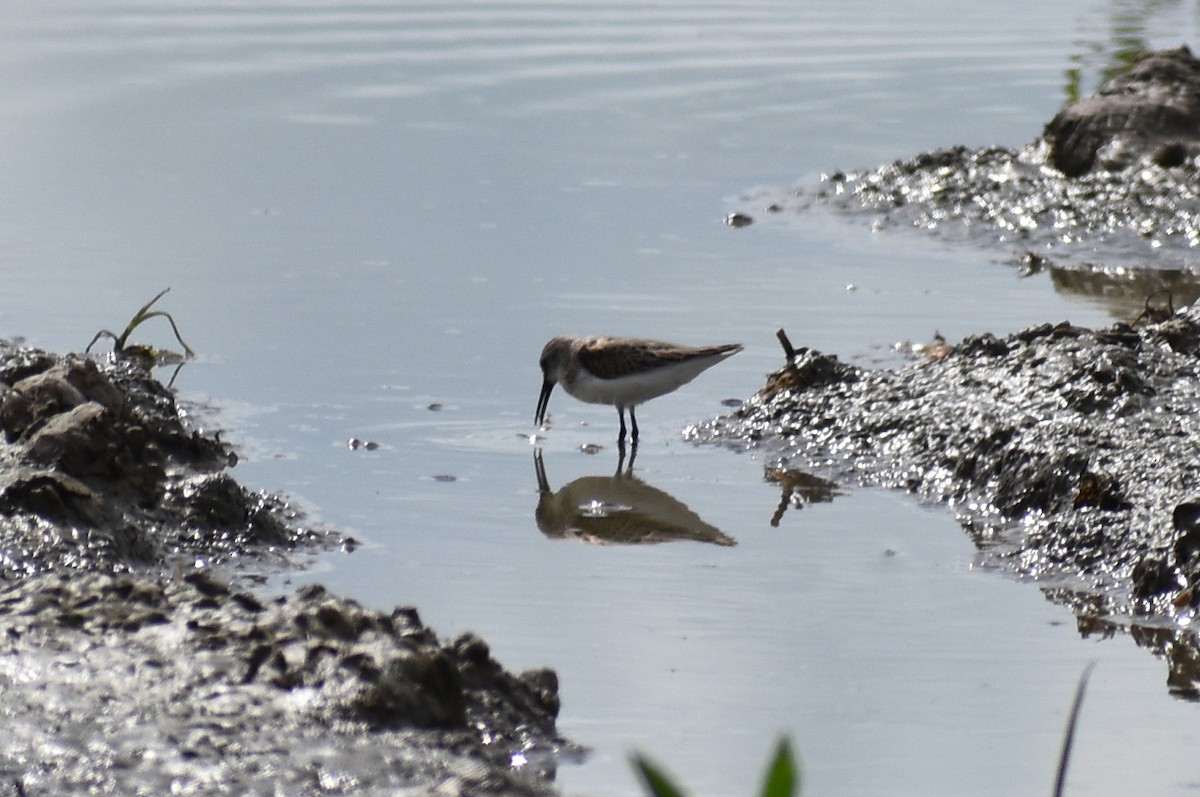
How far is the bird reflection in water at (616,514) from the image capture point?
18.6 ft

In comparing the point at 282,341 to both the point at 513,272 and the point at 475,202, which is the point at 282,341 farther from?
the point at 475,202

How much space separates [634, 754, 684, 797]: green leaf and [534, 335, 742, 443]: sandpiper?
5.24m

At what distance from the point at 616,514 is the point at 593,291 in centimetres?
267

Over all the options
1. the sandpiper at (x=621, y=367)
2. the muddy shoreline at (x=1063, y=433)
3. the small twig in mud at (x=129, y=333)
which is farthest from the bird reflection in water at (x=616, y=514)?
the small twig in mud at (x=129, y=333)

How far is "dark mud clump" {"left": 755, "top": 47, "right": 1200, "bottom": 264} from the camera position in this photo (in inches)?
391

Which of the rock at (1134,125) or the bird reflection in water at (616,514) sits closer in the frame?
the bird reflection in water at (616,514)

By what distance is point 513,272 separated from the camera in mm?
8797

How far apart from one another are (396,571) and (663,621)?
2.75ft

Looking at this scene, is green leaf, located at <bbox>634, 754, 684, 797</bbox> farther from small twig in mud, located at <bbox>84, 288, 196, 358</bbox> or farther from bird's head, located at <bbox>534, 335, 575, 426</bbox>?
small twig in mud, located at <bbox>84, 288, 196, 358</bbox>

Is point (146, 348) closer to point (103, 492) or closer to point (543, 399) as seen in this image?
point (543, 399)

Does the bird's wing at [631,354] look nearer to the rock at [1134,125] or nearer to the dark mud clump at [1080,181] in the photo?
the dark mud clump at [1080,181]

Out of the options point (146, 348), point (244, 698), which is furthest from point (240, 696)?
point (146, 348)

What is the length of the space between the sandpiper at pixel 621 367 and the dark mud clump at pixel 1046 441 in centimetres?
23

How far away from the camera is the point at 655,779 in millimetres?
1416
